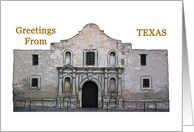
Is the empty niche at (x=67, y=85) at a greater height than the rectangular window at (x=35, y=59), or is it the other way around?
the rectangular window at (x=35, y=59)

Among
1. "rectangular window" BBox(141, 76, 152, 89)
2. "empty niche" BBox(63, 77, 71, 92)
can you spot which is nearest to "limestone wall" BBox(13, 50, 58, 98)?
"empty niche" BBox(63, 77, 71, 92)

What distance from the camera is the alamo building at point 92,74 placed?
19156 mm

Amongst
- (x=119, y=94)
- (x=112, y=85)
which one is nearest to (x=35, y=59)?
(x=112, y=85)

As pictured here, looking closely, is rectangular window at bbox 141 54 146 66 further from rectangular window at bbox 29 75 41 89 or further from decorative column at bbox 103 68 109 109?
rectangular window at bbox 29 75 41 89

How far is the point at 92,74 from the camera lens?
19469 mm

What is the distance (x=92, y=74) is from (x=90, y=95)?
150 cm

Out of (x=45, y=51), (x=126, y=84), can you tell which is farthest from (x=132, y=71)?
(x=45, y=51)

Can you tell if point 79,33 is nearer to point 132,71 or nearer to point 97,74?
point 97,74

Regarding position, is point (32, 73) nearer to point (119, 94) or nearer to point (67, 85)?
point (67, 85)

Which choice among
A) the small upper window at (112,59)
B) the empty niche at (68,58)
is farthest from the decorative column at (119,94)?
the empty niche at (68,58)

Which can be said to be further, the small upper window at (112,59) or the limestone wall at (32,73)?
the small upper window at (112,59)

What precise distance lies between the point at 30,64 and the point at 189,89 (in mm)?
10772

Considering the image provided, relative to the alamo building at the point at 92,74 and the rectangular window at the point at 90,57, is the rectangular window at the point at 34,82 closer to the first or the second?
the alamo building at the point at 92,74

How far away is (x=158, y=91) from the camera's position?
19.3 m
